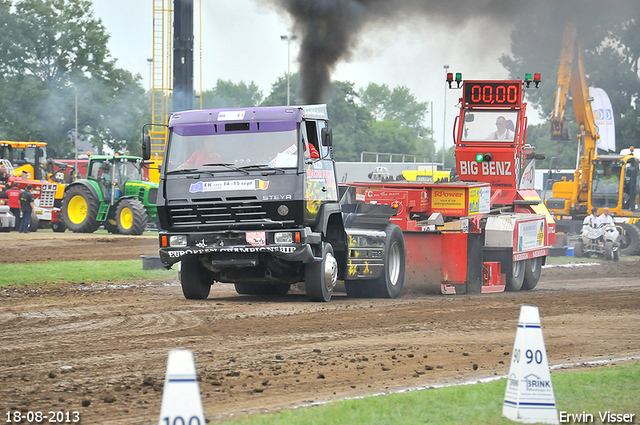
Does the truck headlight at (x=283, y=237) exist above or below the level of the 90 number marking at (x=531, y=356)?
above

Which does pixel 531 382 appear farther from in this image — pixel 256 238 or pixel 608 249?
pixel 608 249

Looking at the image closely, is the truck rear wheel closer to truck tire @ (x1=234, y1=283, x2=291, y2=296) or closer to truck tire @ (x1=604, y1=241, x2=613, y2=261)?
truck tire @ (x1=234, y1=283, x2=291, y2=296)

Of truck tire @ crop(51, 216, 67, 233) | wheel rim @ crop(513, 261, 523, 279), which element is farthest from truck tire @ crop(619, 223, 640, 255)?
truck tire @ crop(51, 216, 67, 233)

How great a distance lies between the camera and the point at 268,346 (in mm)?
8953

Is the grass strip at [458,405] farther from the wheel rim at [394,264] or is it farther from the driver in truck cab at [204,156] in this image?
the wheel rim at [394,264]

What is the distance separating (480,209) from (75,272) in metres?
8.15

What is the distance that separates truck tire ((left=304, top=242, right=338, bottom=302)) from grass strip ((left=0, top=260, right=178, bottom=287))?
602 centimetres

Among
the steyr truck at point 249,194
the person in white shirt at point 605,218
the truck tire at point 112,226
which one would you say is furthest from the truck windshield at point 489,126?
the truck tire at point 112,226

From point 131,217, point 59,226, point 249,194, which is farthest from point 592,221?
point 59,226

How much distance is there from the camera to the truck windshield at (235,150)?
1209cm

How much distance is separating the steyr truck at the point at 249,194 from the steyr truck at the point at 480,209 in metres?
3.32

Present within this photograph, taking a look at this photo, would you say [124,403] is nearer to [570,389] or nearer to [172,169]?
[570,389]

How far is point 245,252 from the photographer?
40.0 ft

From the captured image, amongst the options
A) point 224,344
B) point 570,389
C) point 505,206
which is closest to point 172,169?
point 224,344
